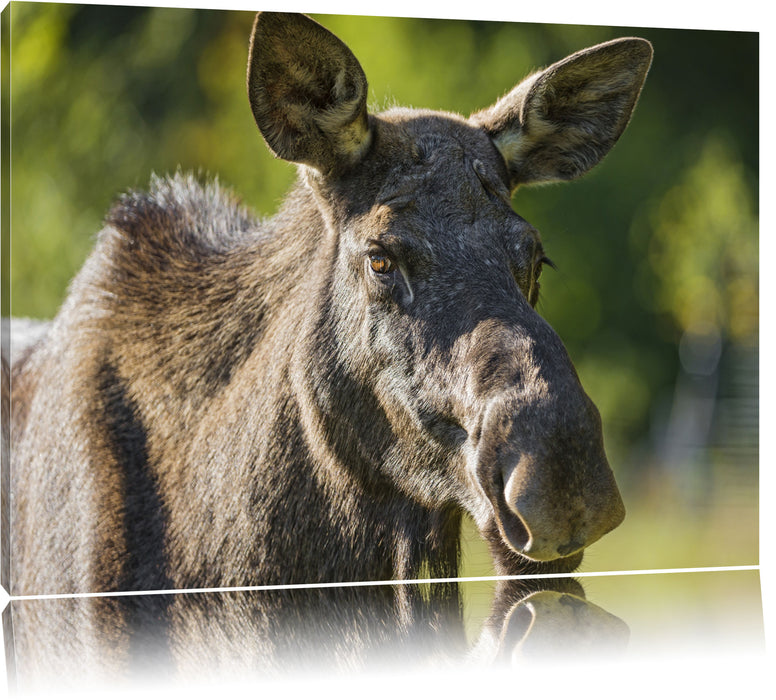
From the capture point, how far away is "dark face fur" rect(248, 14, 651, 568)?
319 cm

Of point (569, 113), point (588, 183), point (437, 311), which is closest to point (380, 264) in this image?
point (437, 311)

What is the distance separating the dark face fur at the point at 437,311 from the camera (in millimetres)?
3193

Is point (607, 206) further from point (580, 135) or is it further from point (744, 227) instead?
point (580, 135)

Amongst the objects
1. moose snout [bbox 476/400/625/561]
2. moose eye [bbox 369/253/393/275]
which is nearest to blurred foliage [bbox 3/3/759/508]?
moose eye [bbox 369/253/393/275]

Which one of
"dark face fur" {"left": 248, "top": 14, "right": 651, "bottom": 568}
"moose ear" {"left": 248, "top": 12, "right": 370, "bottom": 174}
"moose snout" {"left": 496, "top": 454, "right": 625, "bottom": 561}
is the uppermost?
"moose ear" {"left": 248, "top": 12, "right": 370, "bottom": 174}

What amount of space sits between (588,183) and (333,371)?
11.5 feet

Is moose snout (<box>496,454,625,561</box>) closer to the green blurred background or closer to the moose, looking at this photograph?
the moose

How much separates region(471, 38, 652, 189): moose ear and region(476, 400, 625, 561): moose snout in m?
1.17

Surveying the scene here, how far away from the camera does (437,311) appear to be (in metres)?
3.45

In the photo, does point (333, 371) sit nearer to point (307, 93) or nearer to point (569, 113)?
point (307, 93)

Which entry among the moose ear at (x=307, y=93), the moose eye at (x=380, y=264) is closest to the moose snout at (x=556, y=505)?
the moose eye at (x=380, y=264)

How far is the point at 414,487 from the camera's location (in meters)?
3.66

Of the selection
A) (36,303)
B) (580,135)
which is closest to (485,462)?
(580,135)

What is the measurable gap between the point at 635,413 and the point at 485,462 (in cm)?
428
